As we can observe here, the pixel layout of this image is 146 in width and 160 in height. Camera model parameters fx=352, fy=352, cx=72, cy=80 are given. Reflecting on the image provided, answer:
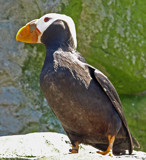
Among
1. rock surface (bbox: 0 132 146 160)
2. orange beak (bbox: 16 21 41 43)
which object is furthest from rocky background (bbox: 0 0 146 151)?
orange beak (bbox: 16 21 41 43)

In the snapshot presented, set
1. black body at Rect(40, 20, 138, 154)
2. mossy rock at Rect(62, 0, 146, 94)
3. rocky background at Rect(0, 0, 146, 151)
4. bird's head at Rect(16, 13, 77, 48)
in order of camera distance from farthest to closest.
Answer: mossy rock at Rect(62, 0, 146, 94)
rocky background at Rect(0, 0, 146, 151)
bird's head at Rect(16, 13, 77, 48)
black body at Rect(40, 20, 138, 154)

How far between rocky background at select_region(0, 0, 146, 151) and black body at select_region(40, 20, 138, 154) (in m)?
1.75

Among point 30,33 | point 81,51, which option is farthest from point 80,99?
point 81,51

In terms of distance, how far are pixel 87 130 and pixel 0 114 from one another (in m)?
2.01

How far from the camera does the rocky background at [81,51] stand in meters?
4.36

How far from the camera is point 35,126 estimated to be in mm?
4332

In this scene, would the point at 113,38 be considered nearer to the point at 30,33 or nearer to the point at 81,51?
the point at 81,51

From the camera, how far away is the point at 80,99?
2516mm

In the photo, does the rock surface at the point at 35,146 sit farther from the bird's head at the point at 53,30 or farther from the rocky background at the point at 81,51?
the rocky background at the point at 81,51

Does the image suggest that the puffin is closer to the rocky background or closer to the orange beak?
the orange beak

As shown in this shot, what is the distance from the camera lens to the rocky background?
4359 mm

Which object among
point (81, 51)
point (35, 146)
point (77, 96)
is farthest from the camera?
point (81, 51)

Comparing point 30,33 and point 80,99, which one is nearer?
point 80,99

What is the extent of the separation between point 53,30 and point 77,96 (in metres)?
0.62
